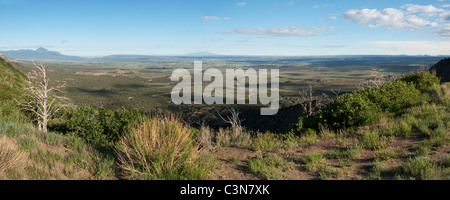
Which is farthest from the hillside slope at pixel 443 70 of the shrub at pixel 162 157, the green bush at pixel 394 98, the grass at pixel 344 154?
the shrub at pixel 162 157

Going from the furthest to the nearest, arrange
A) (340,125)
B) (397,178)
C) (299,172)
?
(340,125) < (299,172) < (397,178)

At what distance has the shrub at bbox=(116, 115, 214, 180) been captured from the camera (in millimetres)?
4345

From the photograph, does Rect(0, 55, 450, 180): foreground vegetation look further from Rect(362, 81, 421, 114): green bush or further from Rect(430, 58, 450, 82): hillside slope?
Rect(430, 58, 450, 82): hillside slope

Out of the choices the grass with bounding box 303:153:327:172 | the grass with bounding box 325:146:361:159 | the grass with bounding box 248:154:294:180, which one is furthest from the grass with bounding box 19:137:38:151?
the grass with bounding box 325:146:361:159

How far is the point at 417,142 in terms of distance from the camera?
671cm

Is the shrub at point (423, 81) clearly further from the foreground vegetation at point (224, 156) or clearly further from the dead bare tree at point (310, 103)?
the foreground vegetation at point (224, 156)

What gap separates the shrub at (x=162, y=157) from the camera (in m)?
4.34
